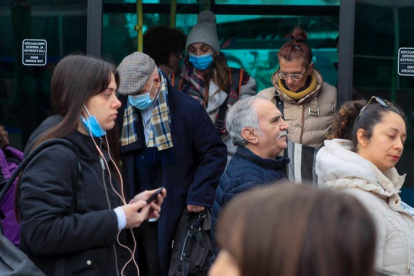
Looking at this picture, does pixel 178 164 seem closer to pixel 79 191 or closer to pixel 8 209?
pixel 8 209

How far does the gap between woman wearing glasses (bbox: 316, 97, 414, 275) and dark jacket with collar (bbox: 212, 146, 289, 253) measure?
21 cm

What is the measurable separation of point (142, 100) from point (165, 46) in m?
0.92

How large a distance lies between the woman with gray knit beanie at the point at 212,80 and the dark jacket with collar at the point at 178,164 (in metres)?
0.24

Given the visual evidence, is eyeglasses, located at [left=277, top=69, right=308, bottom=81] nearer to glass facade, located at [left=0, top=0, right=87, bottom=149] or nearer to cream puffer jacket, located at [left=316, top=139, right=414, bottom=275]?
cream puffer jacket, located at [left=316, top=139, right=414, bottom=275]

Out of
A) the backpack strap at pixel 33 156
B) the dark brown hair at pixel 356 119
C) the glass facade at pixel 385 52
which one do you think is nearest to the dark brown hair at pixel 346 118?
the dark brown hair at pixel 356 119

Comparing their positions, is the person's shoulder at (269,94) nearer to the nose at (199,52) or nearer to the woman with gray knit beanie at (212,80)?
the woman with gray knit beanie at (212,80)

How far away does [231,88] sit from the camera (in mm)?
4582

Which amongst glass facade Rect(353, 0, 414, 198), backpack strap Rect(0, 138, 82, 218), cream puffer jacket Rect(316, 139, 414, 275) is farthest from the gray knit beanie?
backpack strap Rect(0, 138, 82, 218)

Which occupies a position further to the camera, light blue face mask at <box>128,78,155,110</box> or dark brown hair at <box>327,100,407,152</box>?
light blue face mask at <box>128,78,155,110</box>

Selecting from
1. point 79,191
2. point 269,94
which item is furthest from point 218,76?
point 79,191

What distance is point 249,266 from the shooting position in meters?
1.28

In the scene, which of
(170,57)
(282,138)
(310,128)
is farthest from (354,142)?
(170,57)

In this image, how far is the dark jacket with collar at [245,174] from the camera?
341cm

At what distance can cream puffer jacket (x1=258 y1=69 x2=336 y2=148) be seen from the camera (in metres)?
4.18
